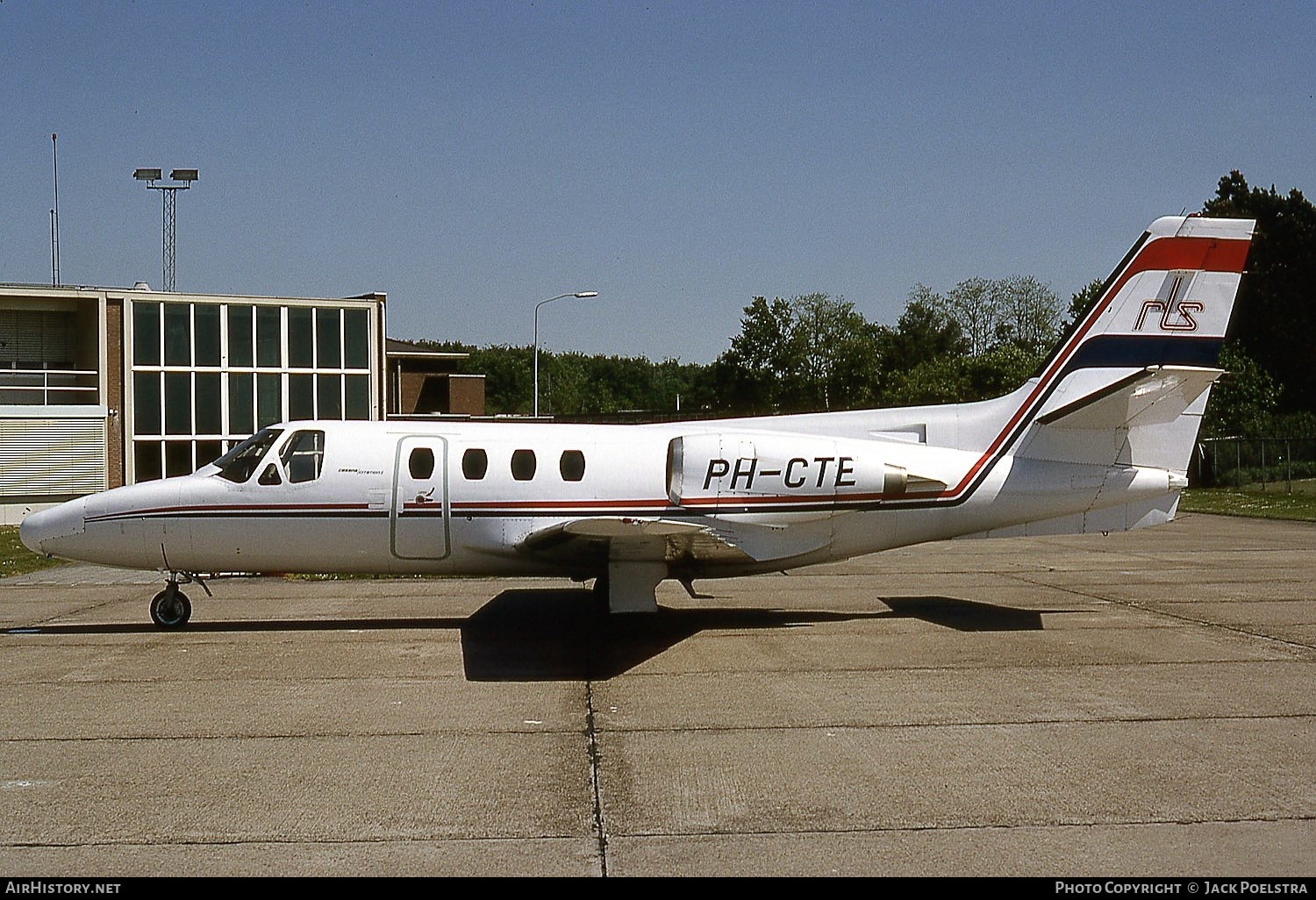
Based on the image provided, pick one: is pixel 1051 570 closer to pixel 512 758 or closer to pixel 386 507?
pixel 386 507

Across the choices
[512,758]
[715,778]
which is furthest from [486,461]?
[715,778]

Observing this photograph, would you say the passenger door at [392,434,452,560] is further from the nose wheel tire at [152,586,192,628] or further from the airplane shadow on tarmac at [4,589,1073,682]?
the nose wheel tire at [152,586,192,628]

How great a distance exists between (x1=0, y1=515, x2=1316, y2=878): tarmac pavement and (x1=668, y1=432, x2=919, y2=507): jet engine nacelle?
5.40ft

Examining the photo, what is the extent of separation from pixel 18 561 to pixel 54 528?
13695 mm

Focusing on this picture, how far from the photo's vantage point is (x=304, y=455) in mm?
14867

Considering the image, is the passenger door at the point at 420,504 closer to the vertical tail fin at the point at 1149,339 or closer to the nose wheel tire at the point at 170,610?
the nose wheel tire at the point at 170,610

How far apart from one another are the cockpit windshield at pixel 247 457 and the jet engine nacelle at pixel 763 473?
492 centimetres

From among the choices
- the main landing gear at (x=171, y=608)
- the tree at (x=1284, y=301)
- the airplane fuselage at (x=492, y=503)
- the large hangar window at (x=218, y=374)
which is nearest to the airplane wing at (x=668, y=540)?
the airplane fuselage at (x=492, y=503)

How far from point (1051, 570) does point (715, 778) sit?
15353 millimetres

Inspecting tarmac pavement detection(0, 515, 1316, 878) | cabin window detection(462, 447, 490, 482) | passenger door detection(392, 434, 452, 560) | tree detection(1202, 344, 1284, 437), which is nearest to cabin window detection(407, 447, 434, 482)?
passenger door detection(392, 434, 452, 560)

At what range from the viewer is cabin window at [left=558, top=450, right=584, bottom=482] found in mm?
14781

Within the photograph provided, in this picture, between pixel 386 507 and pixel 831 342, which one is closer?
pixel 386 507

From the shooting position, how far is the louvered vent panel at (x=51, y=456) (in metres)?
39.1

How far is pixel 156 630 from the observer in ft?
50.1
